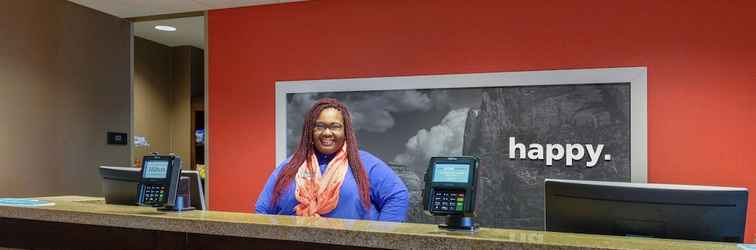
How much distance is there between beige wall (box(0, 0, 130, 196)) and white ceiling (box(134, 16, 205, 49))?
0.42 metres

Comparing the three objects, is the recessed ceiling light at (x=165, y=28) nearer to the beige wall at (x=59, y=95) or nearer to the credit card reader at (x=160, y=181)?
the beige wall at (x=59, y=95)

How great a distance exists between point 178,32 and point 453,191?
4.72 meters

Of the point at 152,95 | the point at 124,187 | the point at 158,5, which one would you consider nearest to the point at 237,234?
the point at 124,187

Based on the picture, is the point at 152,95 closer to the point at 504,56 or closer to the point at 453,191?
the point at 504,56

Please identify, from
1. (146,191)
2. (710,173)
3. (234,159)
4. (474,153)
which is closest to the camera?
(146,191)

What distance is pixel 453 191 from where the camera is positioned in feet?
5.02

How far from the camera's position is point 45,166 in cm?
416

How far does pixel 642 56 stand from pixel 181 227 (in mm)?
2846

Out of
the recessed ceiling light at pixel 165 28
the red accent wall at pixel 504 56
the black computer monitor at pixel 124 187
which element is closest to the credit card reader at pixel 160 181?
the black computer monitor at pixel 124 187

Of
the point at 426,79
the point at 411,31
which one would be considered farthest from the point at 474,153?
the point at 411,31

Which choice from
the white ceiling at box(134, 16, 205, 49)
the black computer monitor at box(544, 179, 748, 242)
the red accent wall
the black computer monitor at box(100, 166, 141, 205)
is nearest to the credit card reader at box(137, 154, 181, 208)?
the black computer monitor at box(100, 166, 141, 205)

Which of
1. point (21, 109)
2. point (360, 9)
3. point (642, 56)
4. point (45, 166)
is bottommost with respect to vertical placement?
point (45, 166)

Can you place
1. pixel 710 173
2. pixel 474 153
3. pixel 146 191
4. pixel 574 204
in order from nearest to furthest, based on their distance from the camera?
pixel 574 204 → pixel 146 191 → pixel 710 173 → pixel 474 153

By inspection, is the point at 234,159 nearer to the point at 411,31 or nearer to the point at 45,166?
the point at 45,166
